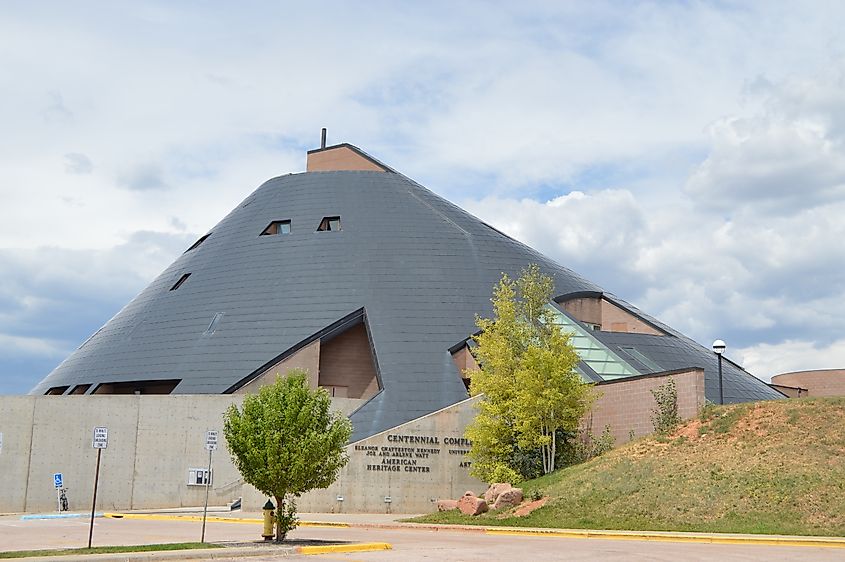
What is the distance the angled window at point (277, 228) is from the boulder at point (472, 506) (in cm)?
2652

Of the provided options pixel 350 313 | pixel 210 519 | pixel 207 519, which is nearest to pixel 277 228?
pixel 350 313

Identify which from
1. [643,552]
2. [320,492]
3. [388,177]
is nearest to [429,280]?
[388,177]

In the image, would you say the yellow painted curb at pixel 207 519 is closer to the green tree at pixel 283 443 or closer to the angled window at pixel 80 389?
the green tree at pixel 283 443

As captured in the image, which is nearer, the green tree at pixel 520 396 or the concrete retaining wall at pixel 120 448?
the green tree at pixel 520 396

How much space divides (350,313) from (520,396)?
45.0 feet

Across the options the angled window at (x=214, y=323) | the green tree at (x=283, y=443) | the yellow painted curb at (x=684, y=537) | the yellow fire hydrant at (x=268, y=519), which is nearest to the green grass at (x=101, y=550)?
the yellow fire hydrant at (x=268, y=519)

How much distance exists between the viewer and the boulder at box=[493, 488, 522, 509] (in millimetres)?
28188

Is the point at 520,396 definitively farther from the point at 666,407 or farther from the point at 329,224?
the point at 329,224

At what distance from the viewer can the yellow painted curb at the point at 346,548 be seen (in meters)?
19.0

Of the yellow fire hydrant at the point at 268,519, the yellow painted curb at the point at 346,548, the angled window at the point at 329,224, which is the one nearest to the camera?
the yellow painted curb at the point at 346,548

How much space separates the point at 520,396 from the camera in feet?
105

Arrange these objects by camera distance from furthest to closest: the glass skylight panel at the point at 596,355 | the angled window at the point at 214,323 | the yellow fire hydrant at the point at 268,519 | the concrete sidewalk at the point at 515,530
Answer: the angled window at the point at 214,323 < the glass skylight panel at the point at 596,355 < the yellow fire hydrant at the point at 268,519 < the concrete sidewalk at the point at 515,530

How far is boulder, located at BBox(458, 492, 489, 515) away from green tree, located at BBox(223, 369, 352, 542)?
671 centimetres

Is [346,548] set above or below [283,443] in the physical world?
below
